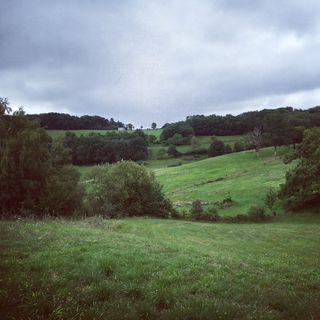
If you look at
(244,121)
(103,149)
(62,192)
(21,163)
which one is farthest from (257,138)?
(21,163)

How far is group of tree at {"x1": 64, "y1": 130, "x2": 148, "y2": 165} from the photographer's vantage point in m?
153

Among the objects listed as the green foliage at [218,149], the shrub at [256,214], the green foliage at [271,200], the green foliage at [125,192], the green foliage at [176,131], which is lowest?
the shrub at [256,214]

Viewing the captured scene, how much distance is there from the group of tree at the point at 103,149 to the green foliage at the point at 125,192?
266 feet

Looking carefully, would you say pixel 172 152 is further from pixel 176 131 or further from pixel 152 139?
pixel 152 139

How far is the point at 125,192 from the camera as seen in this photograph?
67812mm

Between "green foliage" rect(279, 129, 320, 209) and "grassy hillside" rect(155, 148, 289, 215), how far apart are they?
8.58 m

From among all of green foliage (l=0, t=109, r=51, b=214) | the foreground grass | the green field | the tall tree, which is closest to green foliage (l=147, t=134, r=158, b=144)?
the green field

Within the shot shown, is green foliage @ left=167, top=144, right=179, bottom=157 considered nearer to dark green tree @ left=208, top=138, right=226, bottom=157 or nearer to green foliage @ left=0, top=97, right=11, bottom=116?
dark green tree @ left=208, top=138, right=226, bottom=157

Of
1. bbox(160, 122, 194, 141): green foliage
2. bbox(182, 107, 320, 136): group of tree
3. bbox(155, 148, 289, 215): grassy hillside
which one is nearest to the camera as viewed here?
bbox(155, 148, 289, 215): grassy hillside

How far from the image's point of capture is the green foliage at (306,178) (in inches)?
2447

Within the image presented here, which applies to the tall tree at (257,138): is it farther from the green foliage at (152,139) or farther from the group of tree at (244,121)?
the green foliage at (152,139)

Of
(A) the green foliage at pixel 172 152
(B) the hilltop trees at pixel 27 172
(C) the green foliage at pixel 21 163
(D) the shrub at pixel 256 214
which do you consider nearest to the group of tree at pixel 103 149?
(A) the green foliage at pixel 172 152

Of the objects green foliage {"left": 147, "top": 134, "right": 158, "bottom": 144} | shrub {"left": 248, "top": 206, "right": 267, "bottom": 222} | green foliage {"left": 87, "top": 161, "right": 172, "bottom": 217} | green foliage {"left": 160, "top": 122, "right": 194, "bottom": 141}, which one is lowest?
shrub {"left": 248, "top": 206, "right": 267, "bottom": 222}

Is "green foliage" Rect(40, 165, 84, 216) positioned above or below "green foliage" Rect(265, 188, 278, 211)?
above
